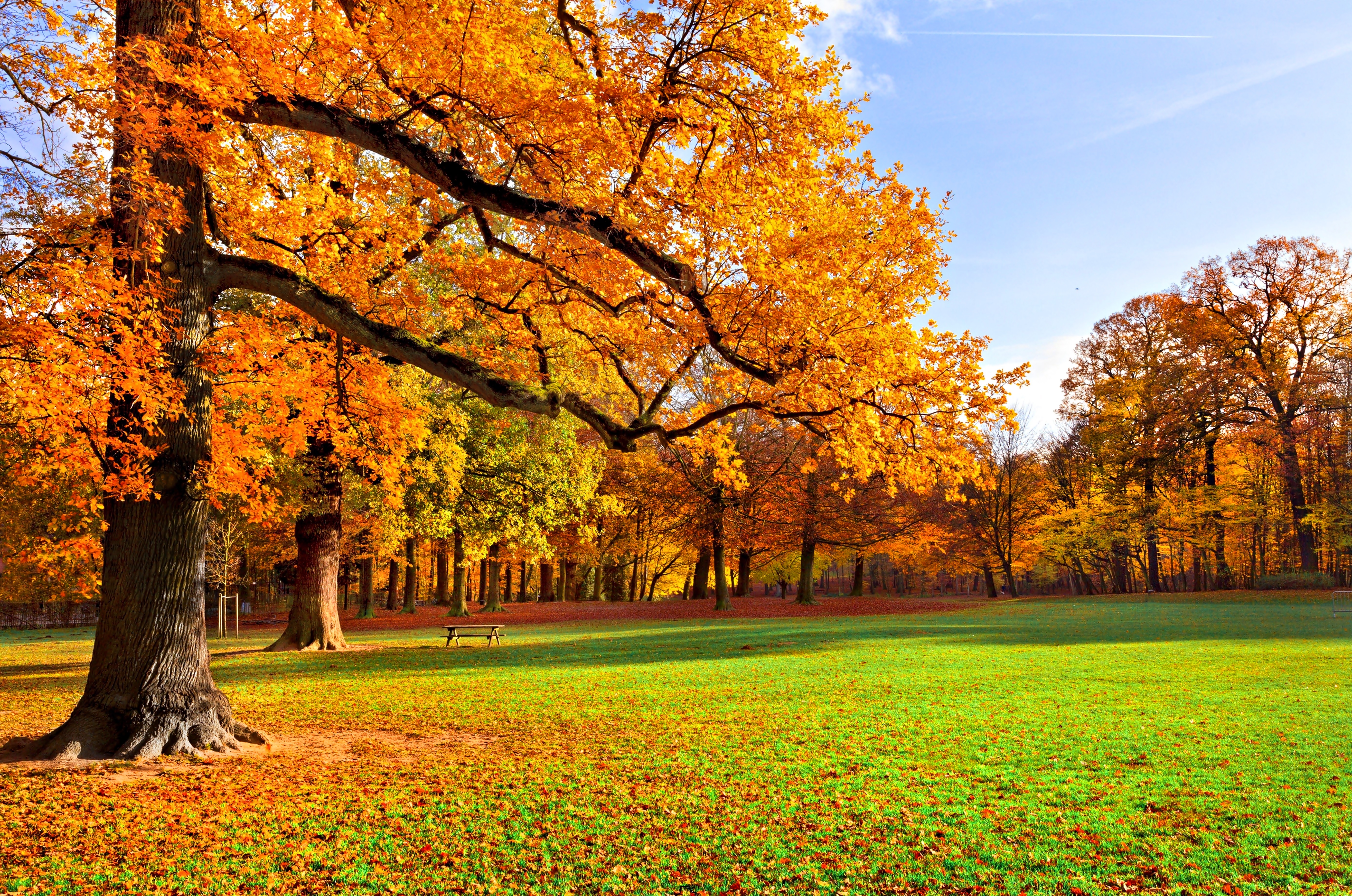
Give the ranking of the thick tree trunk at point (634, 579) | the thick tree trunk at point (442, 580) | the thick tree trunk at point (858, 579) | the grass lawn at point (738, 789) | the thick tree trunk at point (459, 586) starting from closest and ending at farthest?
the grass lawn at point (738, 789), the thick tree trunk at point (459, 586), the thick tree trunk at point (442, 580), the thick tree trunk at point (858, 579), the thick tree trunk at point (634, 579)

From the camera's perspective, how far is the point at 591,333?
41.2 ft

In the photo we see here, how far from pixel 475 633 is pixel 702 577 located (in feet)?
72.7

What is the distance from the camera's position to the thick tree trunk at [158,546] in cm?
740

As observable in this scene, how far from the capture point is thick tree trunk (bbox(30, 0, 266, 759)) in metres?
7.40

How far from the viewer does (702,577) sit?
4241 cm

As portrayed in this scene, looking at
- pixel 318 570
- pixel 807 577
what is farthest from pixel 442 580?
pixel 318 570

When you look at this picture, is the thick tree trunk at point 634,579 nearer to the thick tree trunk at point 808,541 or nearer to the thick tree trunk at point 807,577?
the thick tree trunk at point 807,577

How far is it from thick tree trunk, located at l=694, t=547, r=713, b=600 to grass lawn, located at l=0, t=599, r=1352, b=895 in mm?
28452

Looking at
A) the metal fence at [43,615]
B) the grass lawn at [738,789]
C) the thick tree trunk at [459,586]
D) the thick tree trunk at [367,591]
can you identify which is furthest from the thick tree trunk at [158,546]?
the metal fence at [43,615]

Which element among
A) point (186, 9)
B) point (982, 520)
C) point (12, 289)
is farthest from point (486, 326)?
point (982, 520)

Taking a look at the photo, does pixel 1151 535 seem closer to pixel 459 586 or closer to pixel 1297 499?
pixel 1297 499

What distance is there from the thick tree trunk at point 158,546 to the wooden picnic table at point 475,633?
1098cm

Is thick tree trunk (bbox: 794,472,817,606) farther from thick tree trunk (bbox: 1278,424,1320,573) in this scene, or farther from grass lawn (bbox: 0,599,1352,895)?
grass lawn (bbox: 0,599,1352,895)

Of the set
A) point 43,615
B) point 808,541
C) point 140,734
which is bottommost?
point 43,615
